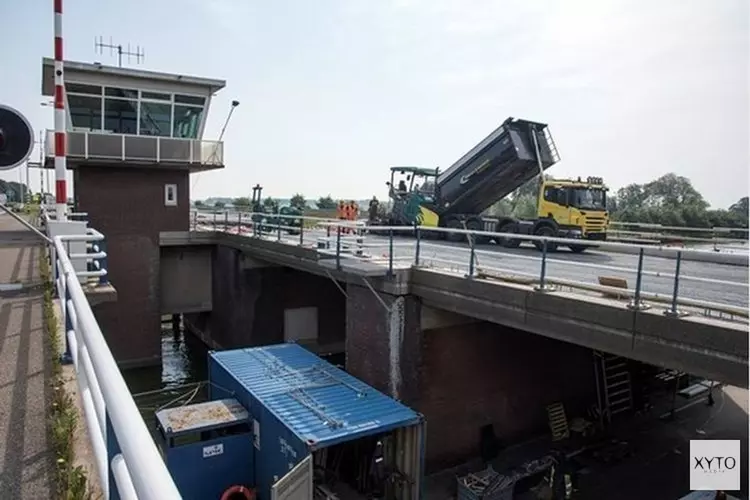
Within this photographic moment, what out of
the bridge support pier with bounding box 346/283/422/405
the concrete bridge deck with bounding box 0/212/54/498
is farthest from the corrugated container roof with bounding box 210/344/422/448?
the concrete bridge deck with bounding box 0/212/54/498

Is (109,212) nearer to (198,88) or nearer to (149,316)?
(149,316)

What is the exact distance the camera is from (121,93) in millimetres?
19578

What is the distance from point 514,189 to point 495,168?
2169 millimetres

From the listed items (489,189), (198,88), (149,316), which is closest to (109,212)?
(149,316)

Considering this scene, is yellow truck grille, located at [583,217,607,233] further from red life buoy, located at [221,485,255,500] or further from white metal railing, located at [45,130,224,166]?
red life buoy, located at [221,485,255,500]

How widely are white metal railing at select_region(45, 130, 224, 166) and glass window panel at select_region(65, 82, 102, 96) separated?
4.68 ft

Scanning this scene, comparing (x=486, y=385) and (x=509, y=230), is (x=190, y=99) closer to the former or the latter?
(x=509, y=230)

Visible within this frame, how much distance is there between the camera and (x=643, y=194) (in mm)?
72625

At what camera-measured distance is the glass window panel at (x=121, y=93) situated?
19.3 meters

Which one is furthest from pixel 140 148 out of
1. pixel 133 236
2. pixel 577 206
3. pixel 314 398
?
pixel 577 206

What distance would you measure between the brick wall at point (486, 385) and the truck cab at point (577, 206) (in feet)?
20.2

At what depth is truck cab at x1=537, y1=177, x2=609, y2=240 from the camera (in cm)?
1947

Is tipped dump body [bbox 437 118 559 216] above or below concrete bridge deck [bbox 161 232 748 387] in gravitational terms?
above

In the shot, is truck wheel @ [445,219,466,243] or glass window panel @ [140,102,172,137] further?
truck wheel @ [445,219,466,243]
